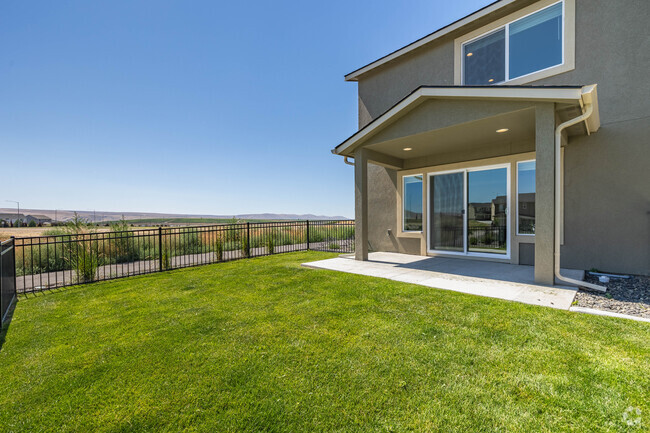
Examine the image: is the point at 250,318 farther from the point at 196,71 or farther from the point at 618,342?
the point at 196,71

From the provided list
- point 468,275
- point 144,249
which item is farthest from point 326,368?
point 144,249

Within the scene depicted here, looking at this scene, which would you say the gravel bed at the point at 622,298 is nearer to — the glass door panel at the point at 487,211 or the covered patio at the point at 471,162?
the covered patio at the point at 471,162

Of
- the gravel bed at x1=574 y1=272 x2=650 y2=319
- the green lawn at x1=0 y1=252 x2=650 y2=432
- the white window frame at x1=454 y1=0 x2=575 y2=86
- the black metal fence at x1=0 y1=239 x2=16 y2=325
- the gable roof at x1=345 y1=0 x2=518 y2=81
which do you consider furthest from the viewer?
the gable roof at x1=345 y1=0 x2=518 y2=81

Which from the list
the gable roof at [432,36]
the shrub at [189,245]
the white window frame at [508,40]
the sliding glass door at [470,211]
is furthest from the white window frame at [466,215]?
the shrub at [189,245]

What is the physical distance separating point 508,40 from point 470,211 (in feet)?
14.5

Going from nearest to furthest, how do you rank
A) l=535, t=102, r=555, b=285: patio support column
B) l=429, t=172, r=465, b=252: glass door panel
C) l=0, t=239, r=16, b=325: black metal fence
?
1. l=0, t=239, r=16, b=325: black metal fence
2. l=535, t=102, r=555, b=285: patio support column
3. l=429, t=172, r=465, b=252: glass door panel

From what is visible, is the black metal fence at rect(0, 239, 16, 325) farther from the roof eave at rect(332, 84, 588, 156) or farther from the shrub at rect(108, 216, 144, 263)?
the roof eave at rect(332, 84, 588, 156)

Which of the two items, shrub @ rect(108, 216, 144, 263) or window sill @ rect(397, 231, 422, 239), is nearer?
window sill @ rect(397, 231, 422, 239)

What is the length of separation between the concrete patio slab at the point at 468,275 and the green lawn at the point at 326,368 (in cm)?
49

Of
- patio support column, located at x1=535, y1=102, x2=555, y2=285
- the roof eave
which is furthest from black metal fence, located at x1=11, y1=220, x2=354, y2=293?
patio support column, located at x1=535, y1=102, x2=555, y2=285

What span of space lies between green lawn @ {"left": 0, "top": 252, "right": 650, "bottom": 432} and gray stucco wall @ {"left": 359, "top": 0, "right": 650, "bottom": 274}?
348cm

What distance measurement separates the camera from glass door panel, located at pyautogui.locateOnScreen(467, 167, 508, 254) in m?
6.92

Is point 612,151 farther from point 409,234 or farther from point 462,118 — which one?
point 409,234

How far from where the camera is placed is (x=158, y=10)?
8.98m
